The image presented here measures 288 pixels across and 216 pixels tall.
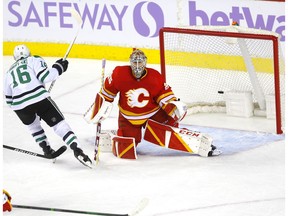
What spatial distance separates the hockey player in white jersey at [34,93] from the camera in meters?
5.50

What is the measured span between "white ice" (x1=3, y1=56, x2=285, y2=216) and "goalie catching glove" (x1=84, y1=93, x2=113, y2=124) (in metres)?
0.23

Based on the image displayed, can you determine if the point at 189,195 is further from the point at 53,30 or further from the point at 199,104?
the point at 53,30

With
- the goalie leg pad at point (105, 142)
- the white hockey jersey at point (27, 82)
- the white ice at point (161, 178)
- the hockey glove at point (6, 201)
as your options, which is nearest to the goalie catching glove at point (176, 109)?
the white ice at point (161, 178)

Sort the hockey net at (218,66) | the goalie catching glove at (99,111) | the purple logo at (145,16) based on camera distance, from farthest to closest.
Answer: the purple logo at (145,16) < the hockey net at (218,66) < the goalie catching glove at (99,111)

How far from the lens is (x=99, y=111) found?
5.62 meters

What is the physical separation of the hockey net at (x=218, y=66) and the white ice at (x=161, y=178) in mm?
160

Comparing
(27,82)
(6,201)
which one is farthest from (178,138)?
(6,201)

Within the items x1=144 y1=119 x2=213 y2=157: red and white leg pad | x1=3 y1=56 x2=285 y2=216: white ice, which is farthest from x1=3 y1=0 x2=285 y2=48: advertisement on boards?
x1=144 y1=119 x2=213 y2=157: red and white leg pad

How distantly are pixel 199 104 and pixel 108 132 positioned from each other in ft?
2.77

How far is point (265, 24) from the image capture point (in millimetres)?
6750

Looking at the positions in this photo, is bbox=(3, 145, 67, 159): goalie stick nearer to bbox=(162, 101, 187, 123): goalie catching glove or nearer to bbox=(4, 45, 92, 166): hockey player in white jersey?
bbox=(4, 45, 92, 166): hockey player in white jersey

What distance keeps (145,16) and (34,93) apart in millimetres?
1932

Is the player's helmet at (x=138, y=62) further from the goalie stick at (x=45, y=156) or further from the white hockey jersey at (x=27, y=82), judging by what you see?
the goalie stick at (x=45, y=156)

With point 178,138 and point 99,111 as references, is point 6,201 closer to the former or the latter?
point 99,111
